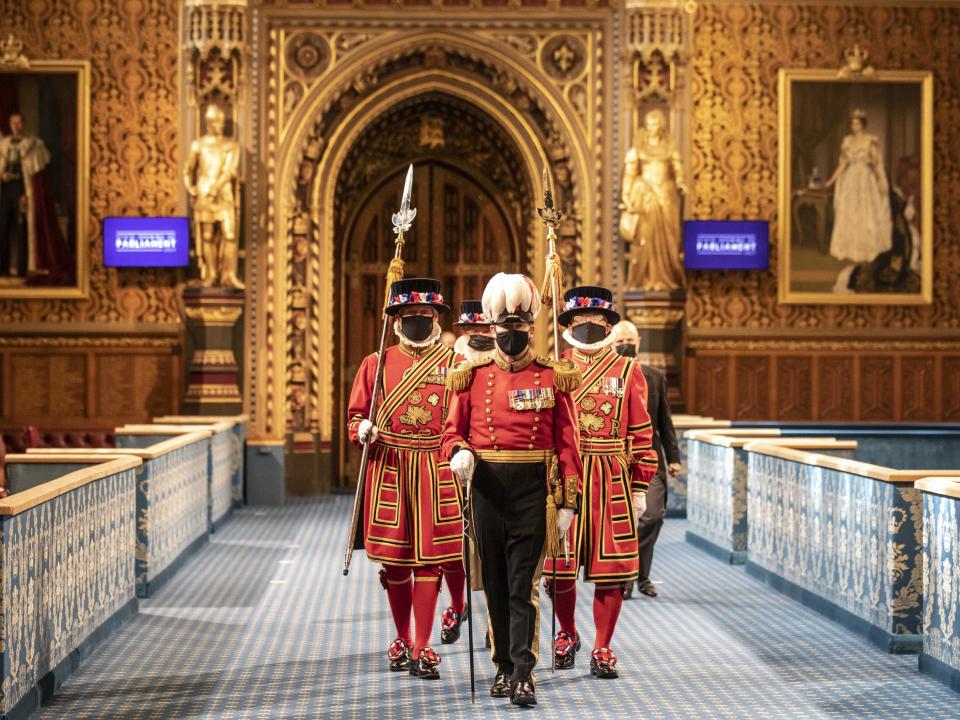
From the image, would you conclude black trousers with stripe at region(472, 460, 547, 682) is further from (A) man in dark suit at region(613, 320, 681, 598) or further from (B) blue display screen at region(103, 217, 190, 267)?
(B) blue display screen at region(103, 217, 190, 267)

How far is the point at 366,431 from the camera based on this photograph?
5.94 m

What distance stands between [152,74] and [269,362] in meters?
3.12

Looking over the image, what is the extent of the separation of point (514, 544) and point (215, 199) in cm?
847

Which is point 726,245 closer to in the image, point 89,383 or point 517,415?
point 89,383

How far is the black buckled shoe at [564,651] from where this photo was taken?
622 centimetres

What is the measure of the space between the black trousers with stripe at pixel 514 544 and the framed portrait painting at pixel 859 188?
356 inches

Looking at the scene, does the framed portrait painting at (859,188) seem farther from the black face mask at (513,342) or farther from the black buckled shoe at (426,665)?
the black face mask at (513,342)

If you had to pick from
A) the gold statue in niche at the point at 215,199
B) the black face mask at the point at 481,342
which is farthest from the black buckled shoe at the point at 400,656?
the gold statue in niche at the point at 215,199

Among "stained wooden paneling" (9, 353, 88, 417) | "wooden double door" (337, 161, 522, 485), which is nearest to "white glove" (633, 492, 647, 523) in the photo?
"wooden double door" (337, 161, 522, 485)

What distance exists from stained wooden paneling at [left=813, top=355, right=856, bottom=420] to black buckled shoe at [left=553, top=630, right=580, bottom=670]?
8397mm

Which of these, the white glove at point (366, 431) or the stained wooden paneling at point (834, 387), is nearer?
the white glove at point (366, 431)

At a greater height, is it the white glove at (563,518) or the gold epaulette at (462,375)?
the gold epaulette at (462,375)

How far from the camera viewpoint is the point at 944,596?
5.89 metres

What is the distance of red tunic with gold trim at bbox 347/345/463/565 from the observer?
6027 millimetres
